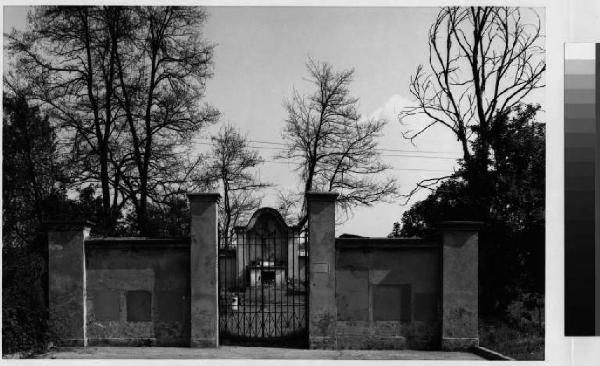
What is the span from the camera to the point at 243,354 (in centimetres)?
1159

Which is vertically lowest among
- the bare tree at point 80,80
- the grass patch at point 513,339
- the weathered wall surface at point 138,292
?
the grass patch at point 513,339

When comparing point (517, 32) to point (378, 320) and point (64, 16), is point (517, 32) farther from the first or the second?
point (64, 16)

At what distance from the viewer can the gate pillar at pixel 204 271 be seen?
12320 mm

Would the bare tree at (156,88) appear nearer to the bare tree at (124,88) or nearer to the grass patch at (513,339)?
the bare tree at (124,88)

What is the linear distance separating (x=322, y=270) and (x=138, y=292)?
3922mm

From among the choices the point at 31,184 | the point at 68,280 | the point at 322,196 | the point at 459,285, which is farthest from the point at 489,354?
the point at 31,184

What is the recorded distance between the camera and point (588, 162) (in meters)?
9.74

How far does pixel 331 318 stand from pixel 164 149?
1091 cm

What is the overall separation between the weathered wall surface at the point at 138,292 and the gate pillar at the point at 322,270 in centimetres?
263

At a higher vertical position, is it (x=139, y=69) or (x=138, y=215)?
(x=139, y=69)

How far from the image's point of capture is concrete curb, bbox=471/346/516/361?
35.5 ft

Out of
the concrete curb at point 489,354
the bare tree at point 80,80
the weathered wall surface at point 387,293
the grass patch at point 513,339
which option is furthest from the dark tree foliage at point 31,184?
the grass patch at point 513,339

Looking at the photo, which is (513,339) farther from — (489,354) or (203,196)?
(203,196)

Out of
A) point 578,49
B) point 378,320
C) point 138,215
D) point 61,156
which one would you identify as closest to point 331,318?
point 378,320
